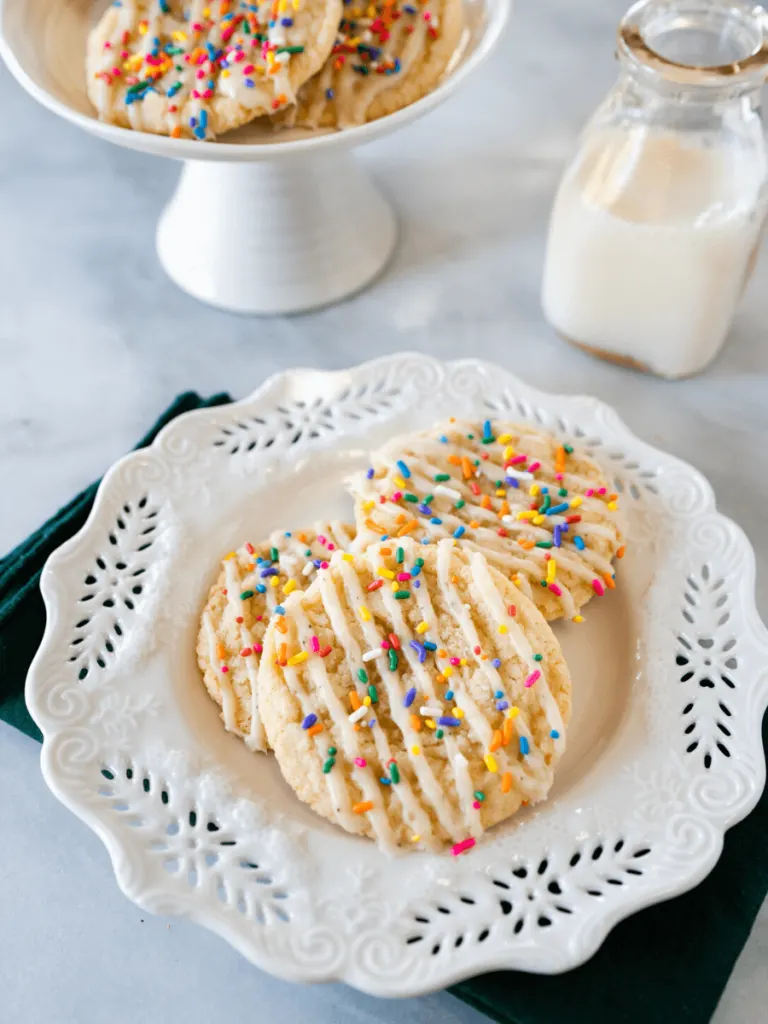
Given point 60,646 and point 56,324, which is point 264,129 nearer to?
point 56,324

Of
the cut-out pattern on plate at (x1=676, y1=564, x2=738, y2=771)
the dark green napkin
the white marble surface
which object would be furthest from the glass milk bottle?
the dark green napkin

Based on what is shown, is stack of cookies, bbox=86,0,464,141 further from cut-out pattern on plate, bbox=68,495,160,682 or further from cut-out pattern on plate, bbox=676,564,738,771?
cut-out pattern on plate, bbox=676,564,738,771

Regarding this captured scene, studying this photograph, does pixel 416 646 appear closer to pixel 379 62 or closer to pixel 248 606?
pixel 248 606

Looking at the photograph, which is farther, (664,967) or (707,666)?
(707,666)

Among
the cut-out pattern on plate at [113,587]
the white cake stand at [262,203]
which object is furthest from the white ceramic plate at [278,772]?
the white cake stand at [262,203]

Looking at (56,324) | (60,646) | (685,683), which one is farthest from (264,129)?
(685,683)

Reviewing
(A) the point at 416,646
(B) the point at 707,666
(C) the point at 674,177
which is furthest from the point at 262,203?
(B) the point at 707,666
